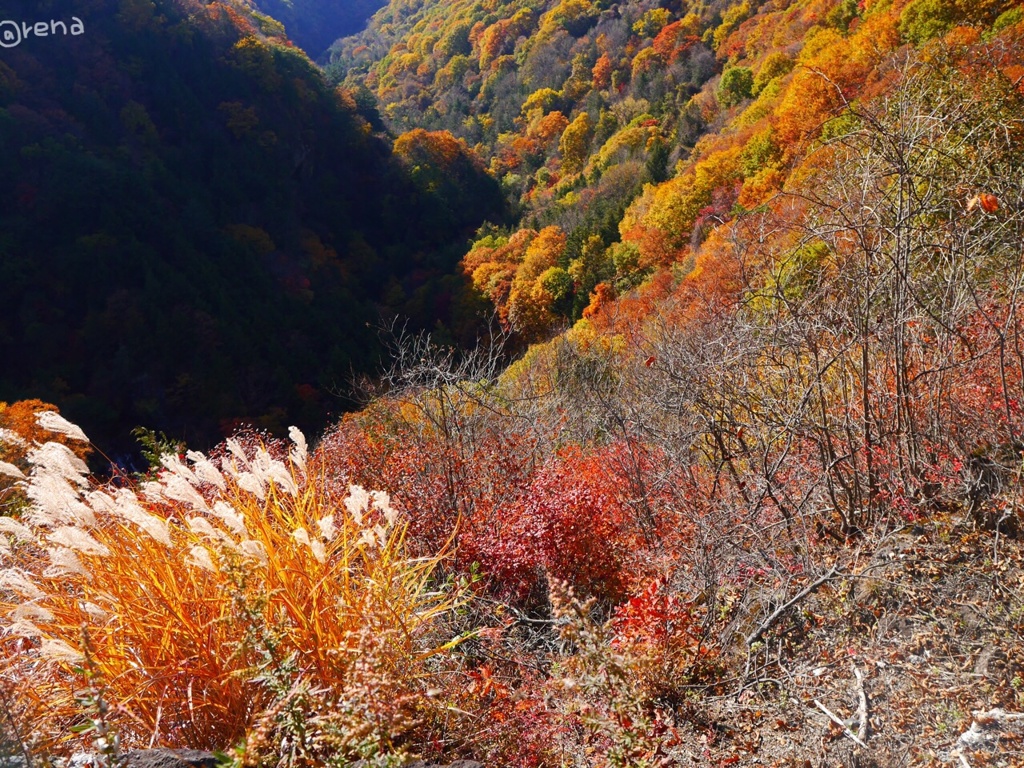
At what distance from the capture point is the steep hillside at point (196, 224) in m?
31.3

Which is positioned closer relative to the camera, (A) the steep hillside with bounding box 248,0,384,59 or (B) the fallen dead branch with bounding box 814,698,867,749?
(B) the fallen dead branch with bounding box 814,698,867,749

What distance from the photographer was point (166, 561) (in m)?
2.54

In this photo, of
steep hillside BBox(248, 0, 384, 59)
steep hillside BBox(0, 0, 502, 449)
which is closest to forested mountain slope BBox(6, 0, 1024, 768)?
steep hillside BBox(0, 0, 502, 449)

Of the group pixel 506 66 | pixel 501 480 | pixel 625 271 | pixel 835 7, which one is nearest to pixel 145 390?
pixel 625 271

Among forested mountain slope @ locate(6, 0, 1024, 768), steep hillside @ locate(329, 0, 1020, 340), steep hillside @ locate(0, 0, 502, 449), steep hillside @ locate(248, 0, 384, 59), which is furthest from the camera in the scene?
steep hillside @ locate(248, 0, 384, 59)

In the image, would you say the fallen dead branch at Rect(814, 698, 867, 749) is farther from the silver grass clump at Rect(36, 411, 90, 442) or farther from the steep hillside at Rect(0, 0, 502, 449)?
the steep hillside at Rect(0, 0, 502, 449)

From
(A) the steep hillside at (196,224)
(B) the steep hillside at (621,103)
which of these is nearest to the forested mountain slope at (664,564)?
(B) the steep hillside at (621,103)

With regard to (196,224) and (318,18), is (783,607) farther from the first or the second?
(318,18)

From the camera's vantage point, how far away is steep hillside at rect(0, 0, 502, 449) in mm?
31312

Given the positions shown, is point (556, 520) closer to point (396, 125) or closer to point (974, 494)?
point (974, 494)

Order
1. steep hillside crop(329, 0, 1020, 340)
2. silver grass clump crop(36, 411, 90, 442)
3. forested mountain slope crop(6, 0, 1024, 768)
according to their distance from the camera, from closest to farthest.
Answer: forested mountain slope crop(6, 0, 1024, 768)
silver grass clump crop(36, 411, 90, 442)
steep hillside crop(329, 0, 1020, 340)

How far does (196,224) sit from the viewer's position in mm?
38031

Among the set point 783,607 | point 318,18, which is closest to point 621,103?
point 783,607

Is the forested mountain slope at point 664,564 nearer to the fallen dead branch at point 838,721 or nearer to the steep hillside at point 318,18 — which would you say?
the fallen dead branch at point 838,721
